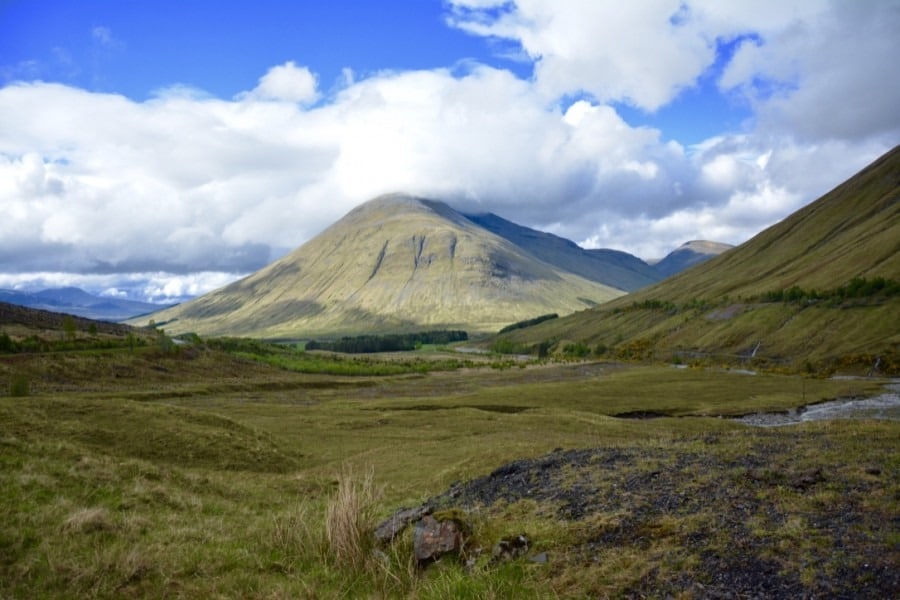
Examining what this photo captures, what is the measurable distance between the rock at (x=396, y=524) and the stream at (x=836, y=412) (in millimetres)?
53598

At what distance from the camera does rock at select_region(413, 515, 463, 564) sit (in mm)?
13102

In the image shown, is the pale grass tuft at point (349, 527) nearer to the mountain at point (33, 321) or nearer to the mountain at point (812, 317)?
the mountain at point (812, 317)

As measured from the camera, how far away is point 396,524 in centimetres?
1474

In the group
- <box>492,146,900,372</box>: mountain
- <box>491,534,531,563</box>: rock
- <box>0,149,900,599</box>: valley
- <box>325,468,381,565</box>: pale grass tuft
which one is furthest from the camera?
<box>492,146,900,372</box>: mountain

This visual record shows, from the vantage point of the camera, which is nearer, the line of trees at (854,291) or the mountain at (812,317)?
the mountain at (812,317)

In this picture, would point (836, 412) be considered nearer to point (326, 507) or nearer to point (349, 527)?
point (326, 507)

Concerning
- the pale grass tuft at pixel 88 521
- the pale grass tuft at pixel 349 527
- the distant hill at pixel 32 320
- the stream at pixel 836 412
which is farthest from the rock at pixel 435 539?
the distant hill at pixel 32 320

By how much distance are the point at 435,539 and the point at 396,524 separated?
165 centimetres

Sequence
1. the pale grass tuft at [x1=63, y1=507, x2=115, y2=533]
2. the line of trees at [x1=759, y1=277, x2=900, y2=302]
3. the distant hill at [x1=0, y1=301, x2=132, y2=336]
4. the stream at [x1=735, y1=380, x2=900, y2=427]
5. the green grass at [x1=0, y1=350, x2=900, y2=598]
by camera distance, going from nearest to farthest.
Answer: the green grass at [x1=0, y1=350, x2=900, y2=598] < the pale grass tuft at [x1=63, y1=507, x2=115, y2=533] < the stream at [x1=735, y1=380, x2=900, y2=427] < the distant hill at [x1=0, y1=301, x2=132, y2=336] < the line of trees at [x1=759, y1=277, x2=900, y2=302]

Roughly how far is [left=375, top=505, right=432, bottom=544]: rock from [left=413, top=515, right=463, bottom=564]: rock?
678 millimetres

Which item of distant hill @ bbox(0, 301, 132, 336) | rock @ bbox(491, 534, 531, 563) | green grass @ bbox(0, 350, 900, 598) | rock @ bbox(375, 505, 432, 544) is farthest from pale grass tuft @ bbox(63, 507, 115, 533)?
distant hill @ bbox(0, 301, 132, 336)

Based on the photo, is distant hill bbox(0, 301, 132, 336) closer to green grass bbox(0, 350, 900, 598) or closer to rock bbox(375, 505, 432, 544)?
green grass bbox(0, 350, 900, 598)

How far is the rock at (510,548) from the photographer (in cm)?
1278

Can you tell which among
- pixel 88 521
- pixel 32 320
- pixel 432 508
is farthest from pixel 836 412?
pixel 32 320
